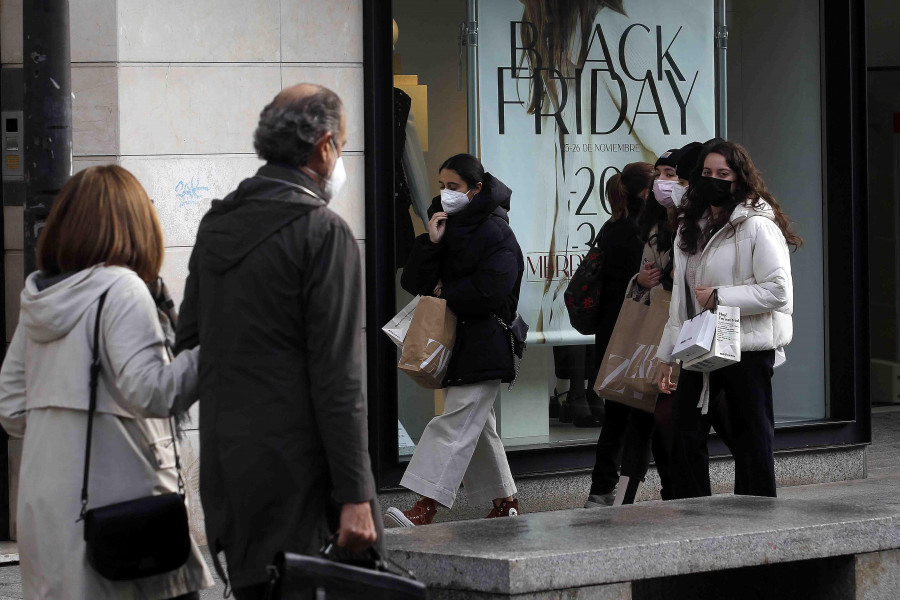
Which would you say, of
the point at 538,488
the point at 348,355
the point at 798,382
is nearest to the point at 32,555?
the point at 348,355

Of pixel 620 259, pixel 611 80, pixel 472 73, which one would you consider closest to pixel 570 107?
pixel 611 80

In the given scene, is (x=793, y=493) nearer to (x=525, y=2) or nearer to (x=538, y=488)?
(x=538, y=488)

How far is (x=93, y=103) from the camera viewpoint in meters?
6.62

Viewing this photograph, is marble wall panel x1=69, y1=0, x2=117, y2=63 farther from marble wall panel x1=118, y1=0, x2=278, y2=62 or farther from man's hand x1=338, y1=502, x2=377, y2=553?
man's hand x1=338, y1=502, x2=377, y2=553

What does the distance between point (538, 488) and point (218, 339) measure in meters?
4.63

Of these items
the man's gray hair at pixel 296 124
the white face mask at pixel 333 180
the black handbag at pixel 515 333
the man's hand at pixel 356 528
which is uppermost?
the man's gray hair at pixel 296 124

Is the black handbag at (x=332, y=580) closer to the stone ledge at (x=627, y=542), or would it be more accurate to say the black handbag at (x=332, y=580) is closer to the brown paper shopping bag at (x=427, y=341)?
the stone ledge at (x=627, y=542)

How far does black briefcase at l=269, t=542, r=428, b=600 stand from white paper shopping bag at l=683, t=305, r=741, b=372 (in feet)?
8.55

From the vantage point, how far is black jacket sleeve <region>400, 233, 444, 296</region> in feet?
21.9

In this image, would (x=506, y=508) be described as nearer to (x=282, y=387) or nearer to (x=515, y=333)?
(x=515, y=333)

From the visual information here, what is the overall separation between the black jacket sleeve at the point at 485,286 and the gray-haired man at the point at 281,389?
3.34 metres

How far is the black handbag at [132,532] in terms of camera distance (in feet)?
10.9

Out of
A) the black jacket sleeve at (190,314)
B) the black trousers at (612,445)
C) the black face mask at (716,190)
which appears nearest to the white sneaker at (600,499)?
the black trousers at (612,445)

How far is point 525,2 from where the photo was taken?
7.87 metres
